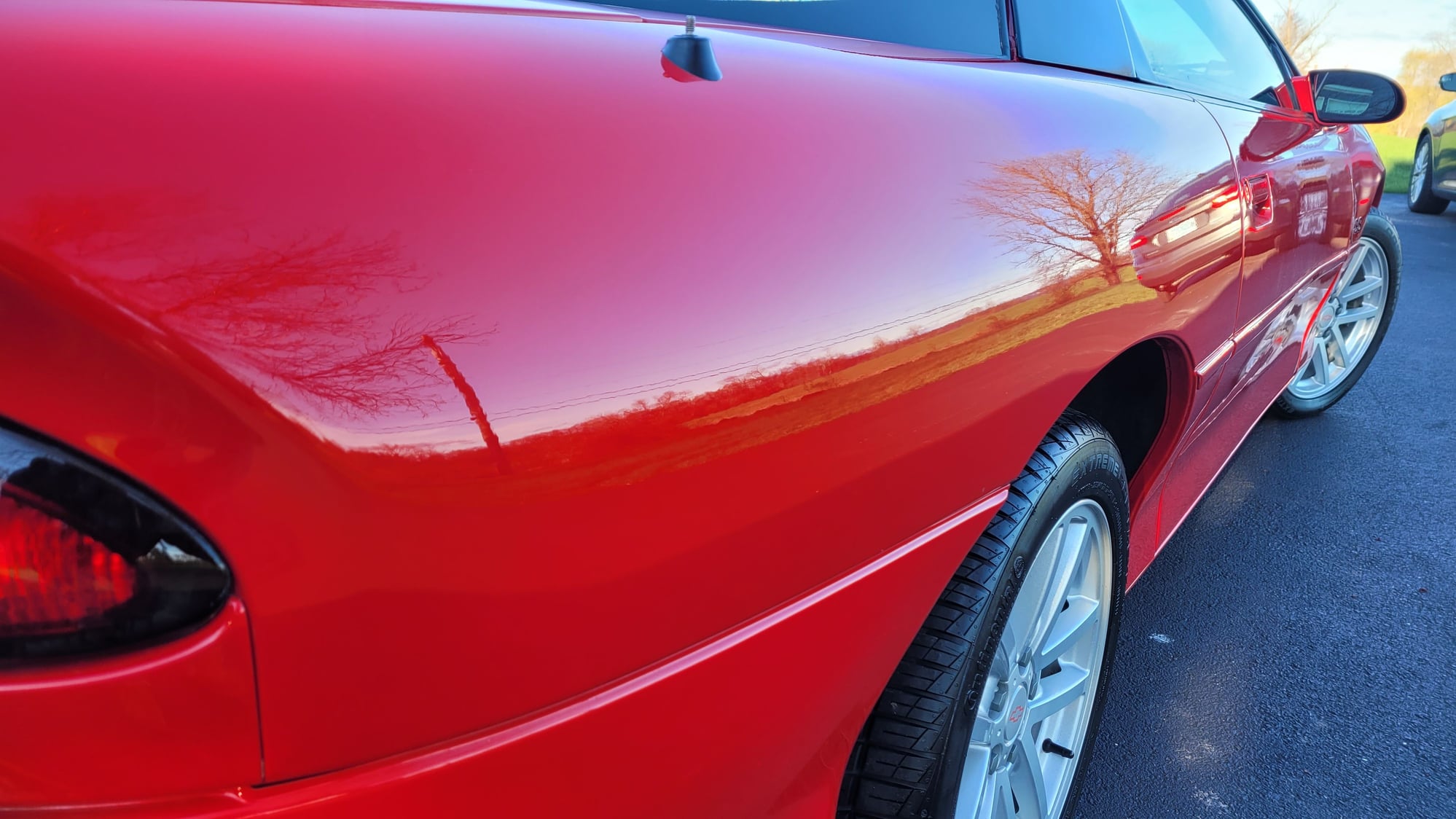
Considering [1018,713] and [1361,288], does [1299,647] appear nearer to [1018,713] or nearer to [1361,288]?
[1018,713]

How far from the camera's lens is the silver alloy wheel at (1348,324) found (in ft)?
12.4

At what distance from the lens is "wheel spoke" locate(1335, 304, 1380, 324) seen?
3916mm

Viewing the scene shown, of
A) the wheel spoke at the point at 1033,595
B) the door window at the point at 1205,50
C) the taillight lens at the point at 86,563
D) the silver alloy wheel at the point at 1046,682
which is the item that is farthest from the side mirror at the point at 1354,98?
the taillight lens at the point at 86,563

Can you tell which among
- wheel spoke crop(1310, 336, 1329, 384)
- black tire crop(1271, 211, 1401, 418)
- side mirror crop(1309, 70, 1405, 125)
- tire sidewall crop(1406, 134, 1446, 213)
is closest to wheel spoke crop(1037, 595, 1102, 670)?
side mirror crop(1309, 70, 1405, 125)

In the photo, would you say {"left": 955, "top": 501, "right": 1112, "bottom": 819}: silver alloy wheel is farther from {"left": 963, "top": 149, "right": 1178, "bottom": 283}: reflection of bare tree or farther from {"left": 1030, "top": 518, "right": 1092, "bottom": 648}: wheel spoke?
{"left": 963, "top": 149, "right": 1178, "bottom": 283}: reflection of bare tree

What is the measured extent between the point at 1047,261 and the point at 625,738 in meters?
0.79

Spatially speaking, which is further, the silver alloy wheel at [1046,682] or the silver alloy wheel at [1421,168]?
the silver alloy wheel at [1421,168]

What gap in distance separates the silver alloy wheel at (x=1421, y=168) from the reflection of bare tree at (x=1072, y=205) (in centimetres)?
1034

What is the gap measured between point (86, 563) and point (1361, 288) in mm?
4498

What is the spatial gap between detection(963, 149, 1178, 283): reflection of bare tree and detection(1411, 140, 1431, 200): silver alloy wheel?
10.3m

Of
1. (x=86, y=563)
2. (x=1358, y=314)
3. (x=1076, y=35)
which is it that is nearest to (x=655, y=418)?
(x=86, y=563)

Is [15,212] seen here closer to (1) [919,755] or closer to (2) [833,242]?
(2) [833,242]

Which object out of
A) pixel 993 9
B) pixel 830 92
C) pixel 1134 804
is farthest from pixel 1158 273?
Result: pixel 1134 804

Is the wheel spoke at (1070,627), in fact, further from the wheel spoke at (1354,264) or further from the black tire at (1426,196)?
the black tire at (1426,196)
